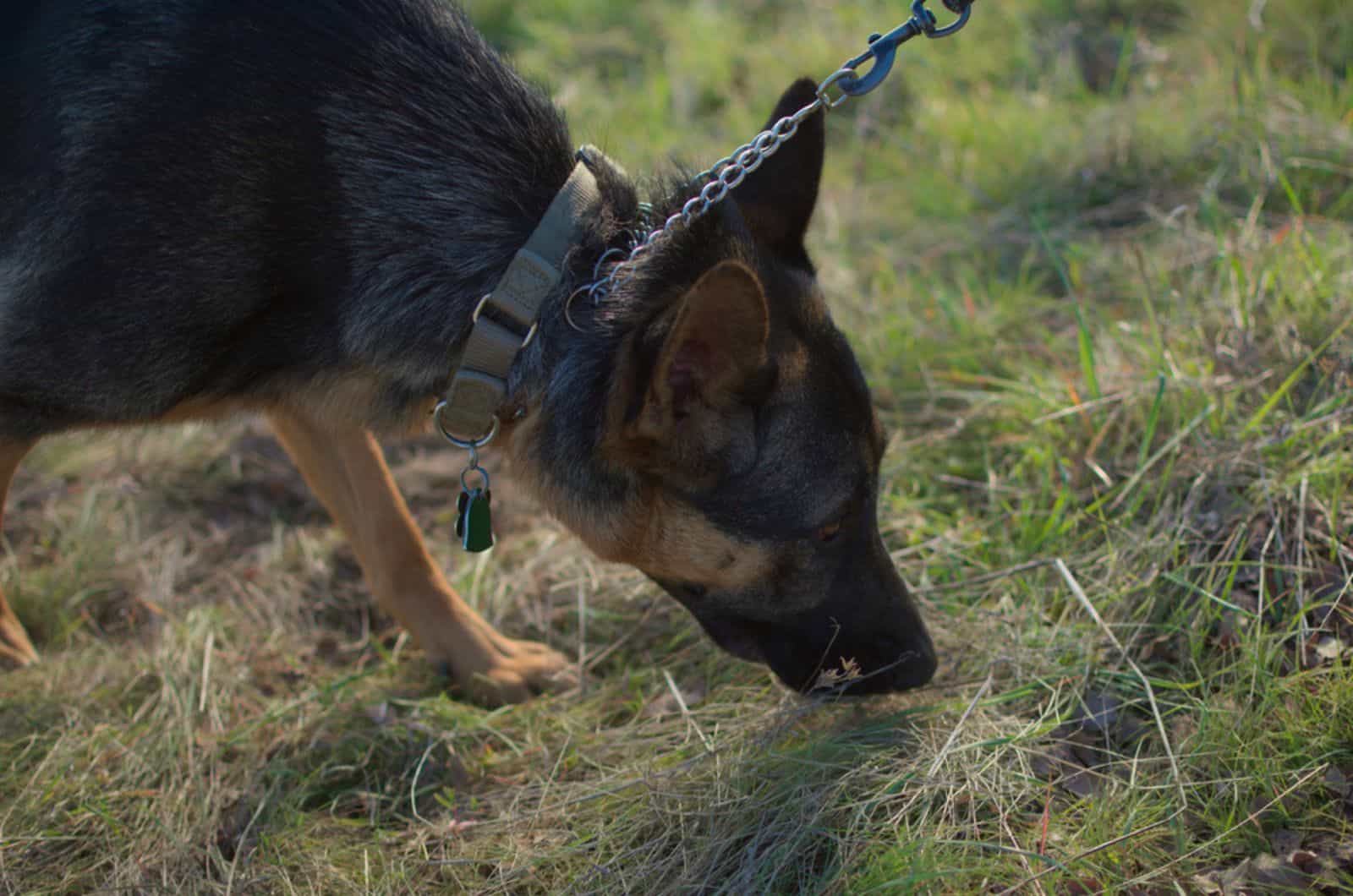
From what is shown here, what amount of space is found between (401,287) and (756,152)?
0.93 metres

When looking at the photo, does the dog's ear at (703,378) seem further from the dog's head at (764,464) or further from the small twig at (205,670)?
the small twig at (205,670)

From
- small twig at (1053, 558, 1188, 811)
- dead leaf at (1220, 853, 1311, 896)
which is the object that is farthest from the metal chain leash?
dead leaf at (1220, 853, 1311, 896)

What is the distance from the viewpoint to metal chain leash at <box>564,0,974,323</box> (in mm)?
2504

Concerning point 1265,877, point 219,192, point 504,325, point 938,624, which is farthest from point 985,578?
point 219,192

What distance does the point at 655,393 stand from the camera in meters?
2.31

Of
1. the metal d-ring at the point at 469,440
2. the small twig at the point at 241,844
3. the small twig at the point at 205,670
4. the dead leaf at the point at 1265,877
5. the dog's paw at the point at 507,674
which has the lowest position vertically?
the dead leaf at the point at 1265,877

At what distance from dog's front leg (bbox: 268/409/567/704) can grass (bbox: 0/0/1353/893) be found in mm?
139

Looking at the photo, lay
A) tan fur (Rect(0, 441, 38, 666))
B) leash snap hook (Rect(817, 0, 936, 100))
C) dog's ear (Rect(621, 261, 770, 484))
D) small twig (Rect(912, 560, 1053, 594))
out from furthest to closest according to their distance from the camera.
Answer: tan fur (Rect(0, 441, 38, 666)) → small twig (Rect(912, 560, 1053, 594)) → leash snap hook (Rect(817, 0, 936, 100)) → dog's ear (Rect(621, 261, 770, 484))

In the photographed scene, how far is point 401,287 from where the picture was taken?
2.54 meters

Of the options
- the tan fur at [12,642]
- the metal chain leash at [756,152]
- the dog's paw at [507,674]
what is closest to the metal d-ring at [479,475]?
the metal chain leash at [756,152]

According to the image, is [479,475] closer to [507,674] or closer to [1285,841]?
[507,674]

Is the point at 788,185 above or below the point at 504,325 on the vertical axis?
below

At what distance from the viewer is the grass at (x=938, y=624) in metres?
2.47

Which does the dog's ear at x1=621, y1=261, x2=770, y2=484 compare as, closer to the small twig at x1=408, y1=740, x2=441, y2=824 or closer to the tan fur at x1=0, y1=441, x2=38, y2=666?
the small twig at x1=408, y1=740, x2=441, y2=824
